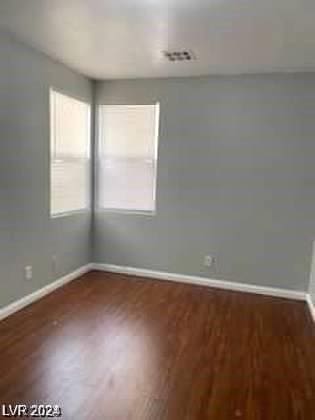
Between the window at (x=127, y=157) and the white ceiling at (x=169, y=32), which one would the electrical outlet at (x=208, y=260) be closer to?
the window at (x=127, y=157)

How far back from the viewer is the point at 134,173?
4.54 meters

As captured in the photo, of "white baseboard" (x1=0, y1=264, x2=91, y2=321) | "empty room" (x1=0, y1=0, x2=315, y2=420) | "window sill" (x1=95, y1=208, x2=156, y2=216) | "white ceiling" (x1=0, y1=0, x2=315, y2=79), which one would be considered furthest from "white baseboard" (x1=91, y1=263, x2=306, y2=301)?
"white ceiling" (x1=0, y1=0, x2=315, y2=79)

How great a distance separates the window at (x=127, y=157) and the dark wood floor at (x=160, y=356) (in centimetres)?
126

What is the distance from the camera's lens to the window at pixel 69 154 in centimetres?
384

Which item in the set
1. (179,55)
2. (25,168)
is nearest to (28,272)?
(25,168)

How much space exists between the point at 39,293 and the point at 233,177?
2.54 m

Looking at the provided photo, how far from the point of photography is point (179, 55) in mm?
3361

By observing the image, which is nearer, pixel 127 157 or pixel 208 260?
pixel 208 260

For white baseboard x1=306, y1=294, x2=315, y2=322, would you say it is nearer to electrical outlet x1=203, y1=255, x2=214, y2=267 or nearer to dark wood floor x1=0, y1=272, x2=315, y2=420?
dark wood floor x1=0, y1=272, x2=315, y2=420

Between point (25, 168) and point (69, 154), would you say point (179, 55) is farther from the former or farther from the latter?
point (25, 168)

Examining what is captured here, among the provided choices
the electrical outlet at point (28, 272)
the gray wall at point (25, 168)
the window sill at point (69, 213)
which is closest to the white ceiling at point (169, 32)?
the gray wall at point (25, 168)

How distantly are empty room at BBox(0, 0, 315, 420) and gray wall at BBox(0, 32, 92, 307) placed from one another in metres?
0.02

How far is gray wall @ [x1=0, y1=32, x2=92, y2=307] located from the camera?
3.11m

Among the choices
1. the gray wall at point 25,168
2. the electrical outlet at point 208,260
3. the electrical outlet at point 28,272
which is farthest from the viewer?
the electrical outlet at point 208,260
